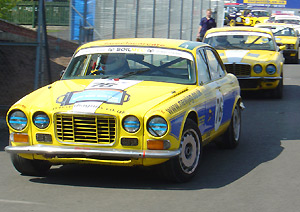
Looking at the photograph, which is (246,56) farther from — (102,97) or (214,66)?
(102,97)

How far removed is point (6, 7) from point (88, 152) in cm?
600

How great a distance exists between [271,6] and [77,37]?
61932mm

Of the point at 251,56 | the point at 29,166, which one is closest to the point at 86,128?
the point at 29,166

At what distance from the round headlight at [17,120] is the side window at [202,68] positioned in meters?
2.14

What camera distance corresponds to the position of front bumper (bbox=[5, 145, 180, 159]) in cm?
612

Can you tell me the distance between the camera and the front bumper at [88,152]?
6117 millimetres

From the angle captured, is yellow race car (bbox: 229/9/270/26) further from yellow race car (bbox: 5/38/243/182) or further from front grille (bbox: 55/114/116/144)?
front grille (bbox: 55/114/116/144)

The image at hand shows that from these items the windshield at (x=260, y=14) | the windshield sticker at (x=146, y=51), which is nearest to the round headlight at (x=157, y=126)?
the windshield sticker at (x=146, y=51)

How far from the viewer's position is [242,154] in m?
8.38

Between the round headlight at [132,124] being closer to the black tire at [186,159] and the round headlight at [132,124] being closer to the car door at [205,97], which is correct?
the black tire at [186,159]

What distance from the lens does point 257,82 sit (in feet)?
45.8

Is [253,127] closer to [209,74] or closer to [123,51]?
[209,74]

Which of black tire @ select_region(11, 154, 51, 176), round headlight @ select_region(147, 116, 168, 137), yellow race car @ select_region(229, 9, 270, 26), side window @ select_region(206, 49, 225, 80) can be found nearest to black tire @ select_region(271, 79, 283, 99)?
side window @ select_region(206, 49, 225, 80)

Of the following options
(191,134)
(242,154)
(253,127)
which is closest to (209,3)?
(253,127)
